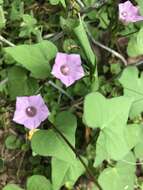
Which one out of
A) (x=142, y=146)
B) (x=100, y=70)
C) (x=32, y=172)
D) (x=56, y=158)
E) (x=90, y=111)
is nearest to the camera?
(x=90, y=111)

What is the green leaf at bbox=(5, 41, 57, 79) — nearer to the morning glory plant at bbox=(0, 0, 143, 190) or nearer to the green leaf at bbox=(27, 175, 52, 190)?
the morning glory plant at bbox=(0, 0, 143, 190)

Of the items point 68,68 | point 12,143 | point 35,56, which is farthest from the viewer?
point 12,143

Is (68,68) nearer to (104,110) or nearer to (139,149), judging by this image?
(104,110)

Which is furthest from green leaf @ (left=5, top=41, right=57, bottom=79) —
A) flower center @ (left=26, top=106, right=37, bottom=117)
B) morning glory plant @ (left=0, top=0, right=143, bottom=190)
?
flower center @ (left=26, top=106, right=37, bottom=117)

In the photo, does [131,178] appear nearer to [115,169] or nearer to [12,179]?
[115,169]

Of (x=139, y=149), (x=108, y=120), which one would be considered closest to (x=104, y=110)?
(x=108, y=120)

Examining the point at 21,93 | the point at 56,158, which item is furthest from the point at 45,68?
the point at 56,158

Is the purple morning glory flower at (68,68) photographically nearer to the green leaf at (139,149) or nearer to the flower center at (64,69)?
the flower center at (64,69)
